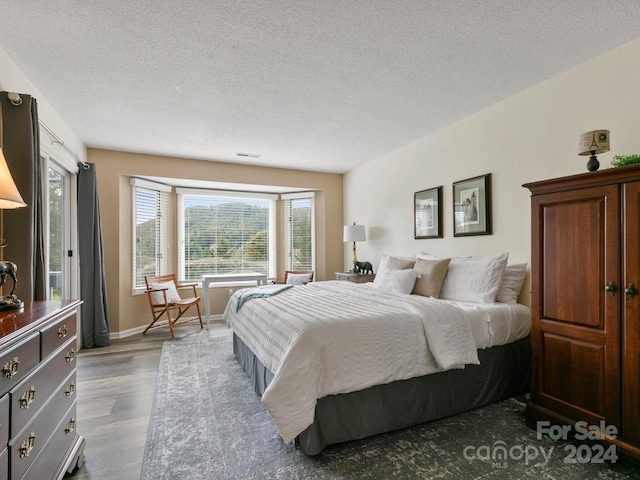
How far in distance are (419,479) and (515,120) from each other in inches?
116

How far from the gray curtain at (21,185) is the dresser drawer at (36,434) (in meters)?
0.92

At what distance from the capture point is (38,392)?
52.9 inches

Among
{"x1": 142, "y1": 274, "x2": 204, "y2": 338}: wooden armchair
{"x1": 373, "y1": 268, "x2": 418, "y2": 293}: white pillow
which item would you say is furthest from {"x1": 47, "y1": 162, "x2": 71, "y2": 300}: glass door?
{"x1": 373, "y1": 268, "x2": 418, "y2": 293}: white pillow

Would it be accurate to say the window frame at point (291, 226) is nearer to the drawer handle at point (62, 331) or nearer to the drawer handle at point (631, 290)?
the drawer handle at point (62, 331)

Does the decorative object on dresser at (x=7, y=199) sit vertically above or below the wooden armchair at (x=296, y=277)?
above

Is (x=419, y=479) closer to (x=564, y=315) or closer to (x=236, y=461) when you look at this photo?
(x=236, y=461)

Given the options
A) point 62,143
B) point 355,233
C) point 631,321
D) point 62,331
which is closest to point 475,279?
point 631,321

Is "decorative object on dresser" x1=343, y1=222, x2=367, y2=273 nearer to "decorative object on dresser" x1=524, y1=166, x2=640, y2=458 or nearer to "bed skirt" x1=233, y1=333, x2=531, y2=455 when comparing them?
"bed skirt" x1=233, y1=333, x2=531, y2=455

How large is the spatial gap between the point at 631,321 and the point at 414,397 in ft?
4.18

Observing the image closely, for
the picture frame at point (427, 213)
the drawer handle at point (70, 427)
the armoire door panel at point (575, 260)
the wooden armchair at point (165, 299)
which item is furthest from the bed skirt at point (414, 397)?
the wooden armchair at point (165, 299)

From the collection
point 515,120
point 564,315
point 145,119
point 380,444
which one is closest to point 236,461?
point 380,444

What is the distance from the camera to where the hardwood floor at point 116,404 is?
185 centimetres

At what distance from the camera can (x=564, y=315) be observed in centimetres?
203

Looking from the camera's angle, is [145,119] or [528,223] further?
[145,119]
